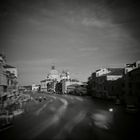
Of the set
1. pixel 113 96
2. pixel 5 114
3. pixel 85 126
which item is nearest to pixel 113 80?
pixel 113 96

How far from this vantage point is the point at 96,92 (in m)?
85.4

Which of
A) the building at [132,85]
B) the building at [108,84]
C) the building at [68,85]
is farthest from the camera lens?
the building at [68,85]

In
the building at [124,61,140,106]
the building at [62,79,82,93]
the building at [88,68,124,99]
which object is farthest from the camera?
the building at [62,79,82,93]

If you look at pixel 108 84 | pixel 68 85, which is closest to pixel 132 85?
pixel 108 84

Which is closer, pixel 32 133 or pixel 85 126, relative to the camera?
pixel 32 133

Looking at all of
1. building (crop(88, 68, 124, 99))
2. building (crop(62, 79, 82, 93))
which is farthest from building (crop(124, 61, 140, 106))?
building (crop(62, 79, 82, 93))

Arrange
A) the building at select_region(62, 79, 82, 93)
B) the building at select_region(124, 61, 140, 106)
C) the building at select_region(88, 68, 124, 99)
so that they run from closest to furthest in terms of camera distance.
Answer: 1. the building at select_region(124, 61, 140, 106)
2. the building at select_region(88, 68, 124, 99)
3. the building at select_region(62, 79, 82, 93)

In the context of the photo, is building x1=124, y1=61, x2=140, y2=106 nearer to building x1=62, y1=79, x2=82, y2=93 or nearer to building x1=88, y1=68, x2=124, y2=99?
building x1=88, y1=68, x2=124, y2=99

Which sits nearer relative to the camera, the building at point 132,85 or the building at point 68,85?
the building at point 132,85

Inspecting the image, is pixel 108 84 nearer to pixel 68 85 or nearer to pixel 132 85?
pixel 132 85

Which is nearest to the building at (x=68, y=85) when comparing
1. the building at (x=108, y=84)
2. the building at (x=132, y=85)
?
the building at (x=108, y=84)

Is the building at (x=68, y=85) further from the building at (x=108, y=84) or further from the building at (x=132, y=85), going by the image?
the building at (x=132, y=85)

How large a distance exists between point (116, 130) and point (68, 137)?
28.7ft

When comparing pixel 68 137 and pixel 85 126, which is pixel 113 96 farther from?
pixel 68 137
